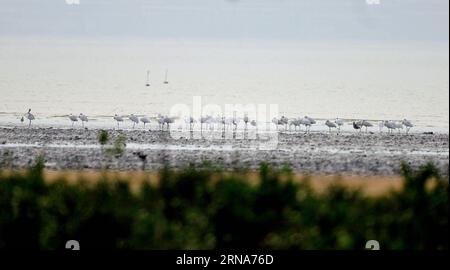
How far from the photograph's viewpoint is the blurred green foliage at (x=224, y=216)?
8867 millimetres

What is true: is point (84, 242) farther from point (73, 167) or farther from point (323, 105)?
point (323, 105)

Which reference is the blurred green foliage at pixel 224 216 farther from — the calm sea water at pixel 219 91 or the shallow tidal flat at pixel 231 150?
the calm sea water at pixel 219 91

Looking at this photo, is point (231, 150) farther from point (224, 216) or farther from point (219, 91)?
point (219, 91)

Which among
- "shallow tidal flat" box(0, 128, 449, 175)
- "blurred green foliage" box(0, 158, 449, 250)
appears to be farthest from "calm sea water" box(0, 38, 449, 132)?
"blurred green foliage" box(0, 158, 449, 250)

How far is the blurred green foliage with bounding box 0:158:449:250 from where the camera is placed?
887 cm

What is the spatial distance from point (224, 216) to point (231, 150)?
1159cm

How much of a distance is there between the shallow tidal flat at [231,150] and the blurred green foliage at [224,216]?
479 cm

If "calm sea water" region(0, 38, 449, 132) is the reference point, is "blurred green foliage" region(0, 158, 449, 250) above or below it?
below

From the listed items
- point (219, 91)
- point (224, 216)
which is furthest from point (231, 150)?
point (219, 91)

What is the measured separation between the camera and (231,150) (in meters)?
20.9

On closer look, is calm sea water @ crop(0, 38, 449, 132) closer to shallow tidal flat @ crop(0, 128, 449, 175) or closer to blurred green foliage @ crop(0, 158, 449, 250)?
shallow tidal flat @ crop(0, 128, 449, 175)

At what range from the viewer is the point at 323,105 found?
50.5 meters

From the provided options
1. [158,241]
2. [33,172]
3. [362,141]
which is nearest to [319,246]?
[158,241]

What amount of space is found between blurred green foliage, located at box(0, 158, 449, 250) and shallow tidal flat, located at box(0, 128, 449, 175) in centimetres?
479
